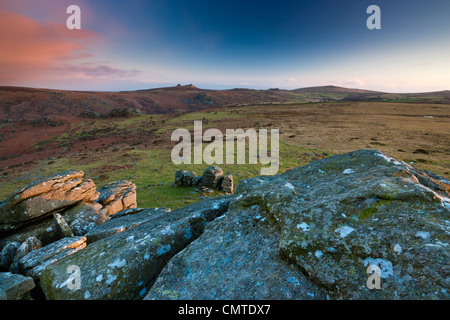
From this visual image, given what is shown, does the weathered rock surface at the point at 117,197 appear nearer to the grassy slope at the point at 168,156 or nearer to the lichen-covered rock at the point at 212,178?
the grassy slope at the point at 168,156

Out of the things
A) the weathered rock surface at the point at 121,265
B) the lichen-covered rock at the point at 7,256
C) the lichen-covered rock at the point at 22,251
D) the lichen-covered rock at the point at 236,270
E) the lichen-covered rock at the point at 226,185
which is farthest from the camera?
the lichen-covered rock at the point at 226,185

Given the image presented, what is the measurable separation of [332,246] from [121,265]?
486 cm

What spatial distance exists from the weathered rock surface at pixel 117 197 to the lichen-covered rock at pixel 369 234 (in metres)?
13.9

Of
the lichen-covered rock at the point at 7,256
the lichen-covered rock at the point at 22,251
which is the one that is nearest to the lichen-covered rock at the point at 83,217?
the lichen-covered rock at the point at 22,251

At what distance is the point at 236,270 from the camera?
444 centimetres

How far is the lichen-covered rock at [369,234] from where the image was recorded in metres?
3.17

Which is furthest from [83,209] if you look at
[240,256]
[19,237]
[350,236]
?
[350,236]

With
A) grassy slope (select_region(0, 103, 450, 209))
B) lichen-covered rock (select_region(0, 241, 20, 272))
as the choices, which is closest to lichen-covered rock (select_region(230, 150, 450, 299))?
lichen-covered rock (select_region(0, 241, 20, 272))

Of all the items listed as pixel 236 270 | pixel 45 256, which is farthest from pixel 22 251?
pixel 236 270

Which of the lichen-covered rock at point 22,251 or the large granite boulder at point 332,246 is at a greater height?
the large granite boulder at point 332,246

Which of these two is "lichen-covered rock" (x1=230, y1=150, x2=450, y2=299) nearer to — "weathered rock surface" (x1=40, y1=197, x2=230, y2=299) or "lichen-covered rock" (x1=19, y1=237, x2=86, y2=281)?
"weathered rock surface" (x1=40, y1=197, x2=230, y2=299)
